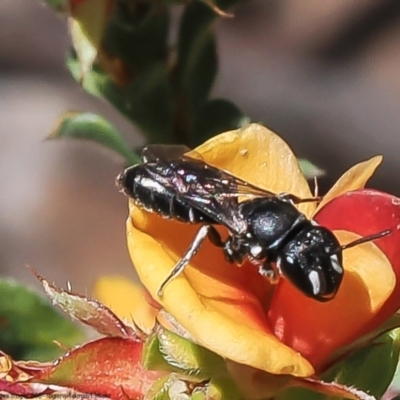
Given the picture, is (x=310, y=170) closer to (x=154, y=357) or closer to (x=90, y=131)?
(x=90, y=131)

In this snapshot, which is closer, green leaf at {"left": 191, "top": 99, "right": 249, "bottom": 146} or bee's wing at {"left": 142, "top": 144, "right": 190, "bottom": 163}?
bee's wing at {"left": 142, "top": 144, "right": 190, "bottom": 163}

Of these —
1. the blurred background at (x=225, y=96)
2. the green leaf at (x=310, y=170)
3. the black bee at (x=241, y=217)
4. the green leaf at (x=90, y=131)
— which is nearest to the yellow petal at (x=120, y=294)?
the green leaf at (x=90, y=131)

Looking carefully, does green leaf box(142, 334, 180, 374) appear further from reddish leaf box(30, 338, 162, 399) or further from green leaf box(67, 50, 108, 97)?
green leaf box(67, 50, 108, 97)

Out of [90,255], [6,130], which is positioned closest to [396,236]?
[90,255]

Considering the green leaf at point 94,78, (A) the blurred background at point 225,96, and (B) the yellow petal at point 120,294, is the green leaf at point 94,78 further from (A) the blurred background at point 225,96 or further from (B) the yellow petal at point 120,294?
(A) the blurred background at point 225,96

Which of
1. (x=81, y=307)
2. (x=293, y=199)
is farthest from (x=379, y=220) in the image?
(x=81, y=307)

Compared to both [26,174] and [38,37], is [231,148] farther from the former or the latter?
[38,37]

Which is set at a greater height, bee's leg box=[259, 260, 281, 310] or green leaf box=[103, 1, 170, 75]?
bee's leg box=[259, 260, 281, 310]

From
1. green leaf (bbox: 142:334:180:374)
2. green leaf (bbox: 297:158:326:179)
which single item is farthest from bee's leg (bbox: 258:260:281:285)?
green leaf (bbox: 297:158:326:179)
